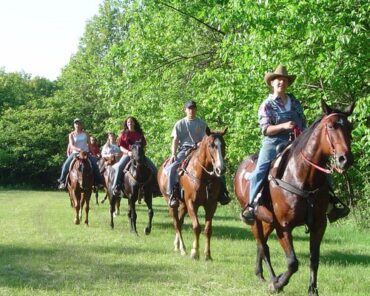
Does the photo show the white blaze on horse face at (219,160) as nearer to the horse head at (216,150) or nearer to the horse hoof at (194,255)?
the horse head at (216,150)

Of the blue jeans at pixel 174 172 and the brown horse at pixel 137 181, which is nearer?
the blue jeans at pixel 174 172

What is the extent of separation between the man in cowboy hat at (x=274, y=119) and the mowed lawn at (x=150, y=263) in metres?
1.45

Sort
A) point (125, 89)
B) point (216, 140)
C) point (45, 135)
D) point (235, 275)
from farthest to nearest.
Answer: point (45, 135)
point (125, 89)
point (216, 140)
point (235, 275)

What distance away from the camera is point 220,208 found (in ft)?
76.3

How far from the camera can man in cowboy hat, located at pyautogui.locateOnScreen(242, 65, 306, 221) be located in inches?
300

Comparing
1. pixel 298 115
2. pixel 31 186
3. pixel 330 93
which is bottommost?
pixel 31 186

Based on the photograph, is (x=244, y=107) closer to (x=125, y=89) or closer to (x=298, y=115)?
(x=298, y=115)

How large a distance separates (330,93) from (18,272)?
28.0ft

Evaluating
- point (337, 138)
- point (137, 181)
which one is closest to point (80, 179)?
point (137, 181)

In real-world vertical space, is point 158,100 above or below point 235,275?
above

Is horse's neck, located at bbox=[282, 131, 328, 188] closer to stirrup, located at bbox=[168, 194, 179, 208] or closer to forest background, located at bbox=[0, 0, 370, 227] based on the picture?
forest background, located at bbox=[0, 0, 370, 227]

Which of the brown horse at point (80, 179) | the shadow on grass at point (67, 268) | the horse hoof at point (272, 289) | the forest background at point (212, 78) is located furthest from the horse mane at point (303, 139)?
the brown horse at point (80, 179)

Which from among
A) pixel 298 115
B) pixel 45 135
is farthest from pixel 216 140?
pixel 45 135

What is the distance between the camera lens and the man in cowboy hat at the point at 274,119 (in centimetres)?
761
